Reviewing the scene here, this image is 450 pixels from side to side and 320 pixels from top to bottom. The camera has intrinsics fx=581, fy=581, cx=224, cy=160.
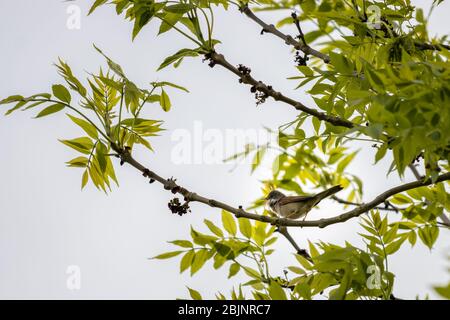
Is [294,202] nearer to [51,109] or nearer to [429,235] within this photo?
[429,235]

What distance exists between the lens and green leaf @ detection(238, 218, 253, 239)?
356 cm

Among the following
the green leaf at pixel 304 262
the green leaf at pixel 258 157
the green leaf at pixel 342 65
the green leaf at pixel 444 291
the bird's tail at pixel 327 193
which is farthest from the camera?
the bird's tail at pixel 327 193

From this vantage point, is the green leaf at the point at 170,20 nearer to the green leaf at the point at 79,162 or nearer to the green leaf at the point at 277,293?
the green leaf at the point at 79,162

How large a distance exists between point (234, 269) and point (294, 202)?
2.52m

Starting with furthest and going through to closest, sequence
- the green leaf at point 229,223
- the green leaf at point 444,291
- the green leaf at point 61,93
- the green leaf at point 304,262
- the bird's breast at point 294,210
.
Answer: the bird's breast at point 294,210 → the green leaf at point 229,223 → the green leaf at point 304,262 → the green leaf at point 61,93 → the green leaf at point 444,291

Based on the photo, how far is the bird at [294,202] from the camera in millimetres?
4882

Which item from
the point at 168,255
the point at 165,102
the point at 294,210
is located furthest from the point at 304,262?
the point at 294,210

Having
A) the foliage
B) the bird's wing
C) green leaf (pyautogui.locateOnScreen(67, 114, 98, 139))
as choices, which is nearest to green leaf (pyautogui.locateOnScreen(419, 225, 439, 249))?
the foliage

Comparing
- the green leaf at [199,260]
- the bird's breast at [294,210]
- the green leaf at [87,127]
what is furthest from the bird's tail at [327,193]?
the green leaf at [87,127]

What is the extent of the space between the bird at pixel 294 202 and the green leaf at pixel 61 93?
2198 millimetres

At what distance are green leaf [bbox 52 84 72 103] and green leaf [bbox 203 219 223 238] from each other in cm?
108
